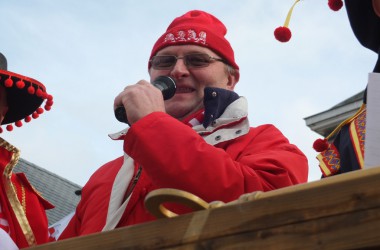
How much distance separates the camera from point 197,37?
3367 millimetres

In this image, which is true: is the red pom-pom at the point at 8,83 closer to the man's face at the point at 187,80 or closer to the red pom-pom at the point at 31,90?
the red pom-pom at the point at 31,90

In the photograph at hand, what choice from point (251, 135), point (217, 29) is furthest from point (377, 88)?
point (217, 29)

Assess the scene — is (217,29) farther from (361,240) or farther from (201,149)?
(361,240)

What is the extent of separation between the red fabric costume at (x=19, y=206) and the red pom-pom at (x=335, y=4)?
162 centimetres

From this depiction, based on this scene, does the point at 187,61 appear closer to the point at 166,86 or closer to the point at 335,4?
the point at 166,86

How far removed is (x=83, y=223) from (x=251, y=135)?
26.8 inches

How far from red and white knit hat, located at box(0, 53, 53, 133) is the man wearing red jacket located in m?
0.82

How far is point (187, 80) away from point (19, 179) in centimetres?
109

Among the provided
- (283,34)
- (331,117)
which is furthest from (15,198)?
(331,117)

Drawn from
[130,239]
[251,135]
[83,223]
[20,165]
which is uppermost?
[130,239]

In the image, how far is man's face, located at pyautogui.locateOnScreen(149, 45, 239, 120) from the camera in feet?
10.1

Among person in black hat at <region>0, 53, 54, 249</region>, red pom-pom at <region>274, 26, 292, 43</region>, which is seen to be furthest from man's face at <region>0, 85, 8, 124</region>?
red pom-pom at <region>274, 26, 292, 43</region>

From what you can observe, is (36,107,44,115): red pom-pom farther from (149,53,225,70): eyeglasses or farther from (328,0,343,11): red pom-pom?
(328,0,343,11): red pom-pom

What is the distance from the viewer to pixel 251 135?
2.74m
